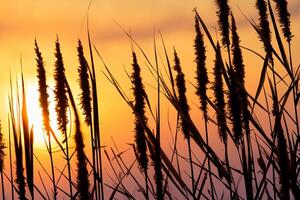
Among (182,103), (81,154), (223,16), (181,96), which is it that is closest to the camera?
(81,154)

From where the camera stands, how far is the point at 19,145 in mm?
2350

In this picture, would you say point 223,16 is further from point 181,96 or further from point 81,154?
point 181,96

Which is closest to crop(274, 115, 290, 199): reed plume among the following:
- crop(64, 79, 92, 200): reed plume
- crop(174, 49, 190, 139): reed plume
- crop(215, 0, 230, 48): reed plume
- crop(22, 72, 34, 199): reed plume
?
crop(174, 49, 190, 139): reed plume

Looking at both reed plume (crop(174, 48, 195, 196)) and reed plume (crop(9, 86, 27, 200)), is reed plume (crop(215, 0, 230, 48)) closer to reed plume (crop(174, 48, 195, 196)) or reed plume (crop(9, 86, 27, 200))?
reed plume (crop(174, 48, 195, 196))

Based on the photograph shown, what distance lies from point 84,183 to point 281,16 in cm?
335

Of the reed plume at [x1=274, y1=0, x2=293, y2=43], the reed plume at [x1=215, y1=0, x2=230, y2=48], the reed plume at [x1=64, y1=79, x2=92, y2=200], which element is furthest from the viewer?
the reed plume at [x1=274, y1=0, x2=293, y2=43]

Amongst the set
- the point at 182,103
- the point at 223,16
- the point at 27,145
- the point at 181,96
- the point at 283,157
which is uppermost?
the point at 223,16

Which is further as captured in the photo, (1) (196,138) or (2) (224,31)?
(2) (224,31)

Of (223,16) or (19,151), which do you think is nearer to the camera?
(19,151)

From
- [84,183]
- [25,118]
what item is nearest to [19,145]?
[25,118]

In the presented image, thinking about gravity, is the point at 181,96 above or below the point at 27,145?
above

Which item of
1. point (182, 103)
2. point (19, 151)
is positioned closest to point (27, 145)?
point (19, 151)

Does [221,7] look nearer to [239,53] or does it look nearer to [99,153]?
[239,53]

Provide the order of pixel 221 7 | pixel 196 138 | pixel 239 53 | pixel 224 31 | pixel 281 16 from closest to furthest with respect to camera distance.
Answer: pixel 196 138, pixel 224 31, pixel 221 7, pixel 281 16, pixel 239 53
